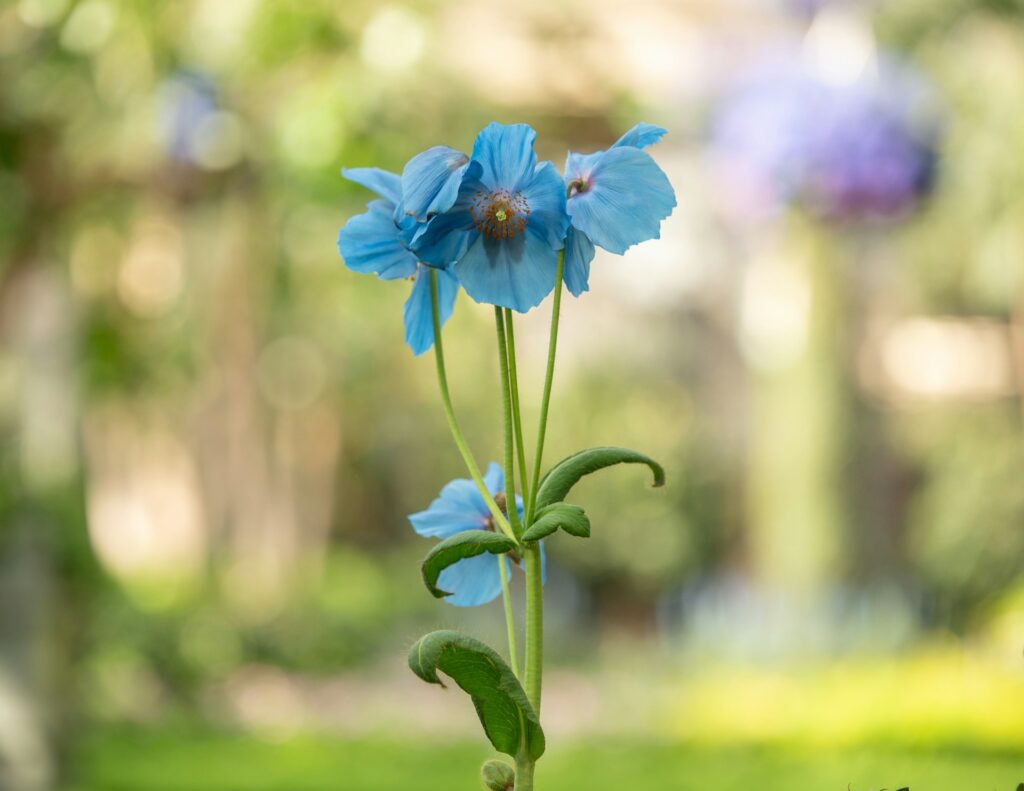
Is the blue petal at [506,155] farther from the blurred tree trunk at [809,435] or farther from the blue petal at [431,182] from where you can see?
the blurred tree trunk at [809,435]

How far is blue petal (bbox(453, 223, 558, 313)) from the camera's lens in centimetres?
94

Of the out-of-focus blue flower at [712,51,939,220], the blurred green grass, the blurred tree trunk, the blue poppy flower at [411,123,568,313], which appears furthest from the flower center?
the blurred tree trunk

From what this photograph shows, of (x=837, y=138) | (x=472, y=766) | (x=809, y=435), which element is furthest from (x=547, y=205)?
(x=809, y=435)

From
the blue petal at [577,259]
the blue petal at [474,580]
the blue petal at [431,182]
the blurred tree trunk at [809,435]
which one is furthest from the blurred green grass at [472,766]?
the blue petal at [431,182]

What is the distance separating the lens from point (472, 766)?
5.69 meters

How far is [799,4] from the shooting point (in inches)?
214

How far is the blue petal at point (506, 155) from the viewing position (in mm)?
923

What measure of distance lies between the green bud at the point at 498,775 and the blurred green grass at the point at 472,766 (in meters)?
3.47

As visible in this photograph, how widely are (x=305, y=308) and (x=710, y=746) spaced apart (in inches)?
244

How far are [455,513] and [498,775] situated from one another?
194mm

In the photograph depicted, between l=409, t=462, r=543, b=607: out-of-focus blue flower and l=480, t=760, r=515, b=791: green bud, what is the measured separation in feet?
0.45

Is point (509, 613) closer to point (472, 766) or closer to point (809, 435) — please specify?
point (472, 766)

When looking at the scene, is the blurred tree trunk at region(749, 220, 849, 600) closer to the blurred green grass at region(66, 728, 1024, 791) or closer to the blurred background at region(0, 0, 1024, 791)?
the blurred background at region(0, 0, 1024, 791)

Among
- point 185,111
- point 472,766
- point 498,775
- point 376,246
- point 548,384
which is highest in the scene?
point 185,111
